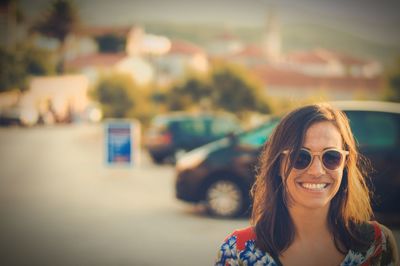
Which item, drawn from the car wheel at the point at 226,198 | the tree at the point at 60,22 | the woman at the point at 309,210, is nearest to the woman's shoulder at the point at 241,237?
the woman at the point at 309,210

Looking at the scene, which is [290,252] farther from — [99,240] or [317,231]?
[99,240]

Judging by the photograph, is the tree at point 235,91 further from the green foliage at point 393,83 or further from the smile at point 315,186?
the smile at point 315,186

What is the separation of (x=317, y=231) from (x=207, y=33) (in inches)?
786

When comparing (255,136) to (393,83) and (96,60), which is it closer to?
(96,60)

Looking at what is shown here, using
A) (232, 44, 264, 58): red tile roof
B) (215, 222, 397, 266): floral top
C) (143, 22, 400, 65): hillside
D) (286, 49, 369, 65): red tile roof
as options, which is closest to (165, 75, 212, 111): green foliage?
(232, 44, 264, 58): red tile roof

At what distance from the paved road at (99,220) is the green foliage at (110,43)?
314cm

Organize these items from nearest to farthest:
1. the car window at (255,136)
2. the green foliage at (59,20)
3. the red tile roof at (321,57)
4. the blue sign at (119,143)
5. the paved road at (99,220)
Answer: the paved road at (99,220)
the car window at (255,136)
the green foliage at (59,20)
the blue sign at (119,143)
the red tile roof at (321,57)

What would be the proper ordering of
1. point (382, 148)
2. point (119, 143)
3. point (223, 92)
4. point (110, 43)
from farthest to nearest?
point (223, 92)
point (110, 43)
point (119, 143)
point (382, 148)

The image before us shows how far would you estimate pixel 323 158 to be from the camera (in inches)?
74.5

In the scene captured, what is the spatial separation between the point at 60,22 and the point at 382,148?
9495mm

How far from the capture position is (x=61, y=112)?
50.4 ft

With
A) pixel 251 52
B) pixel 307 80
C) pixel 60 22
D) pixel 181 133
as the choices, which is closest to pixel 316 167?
pixel 60 22

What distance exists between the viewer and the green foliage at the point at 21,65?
13.7 metres

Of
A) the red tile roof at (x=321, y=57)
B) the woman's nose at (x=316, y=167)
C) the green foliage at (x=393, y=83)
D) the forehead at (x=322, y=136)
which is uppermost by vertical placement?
the red tile roof at (x=321, y=57)
